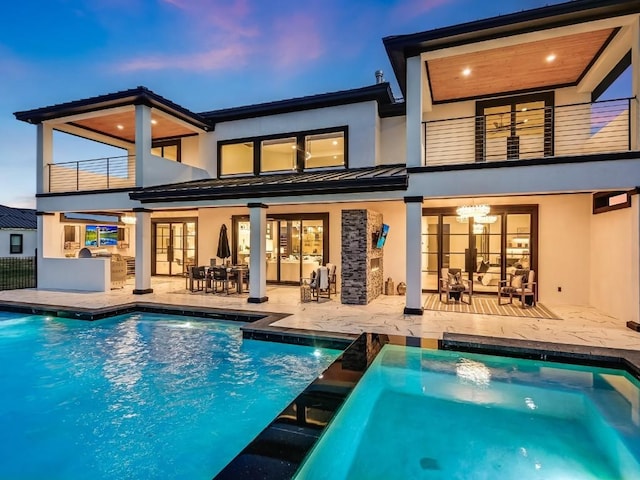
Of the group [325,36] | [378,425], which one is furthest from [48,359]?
[325,36]

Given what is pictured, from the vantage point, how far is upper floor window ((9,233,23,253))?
1099 inches

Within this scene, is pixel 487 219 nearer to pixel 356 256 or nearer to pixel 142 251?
pixel 356 256

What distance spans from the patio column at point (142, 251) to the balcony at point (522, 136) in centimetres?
937

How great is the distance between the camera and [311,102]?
41.7 feet

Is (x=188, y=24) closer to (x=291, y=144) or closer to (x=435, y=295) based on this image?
(x=291, y=144)

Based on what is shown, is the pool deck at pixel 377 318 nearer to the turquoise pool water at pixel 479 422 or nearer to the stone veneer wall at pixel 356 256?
the stone veneer wall at pixel 356 256

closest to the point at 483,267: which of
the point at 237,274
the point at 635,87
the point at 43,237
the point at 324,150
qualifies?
the point at 635,87

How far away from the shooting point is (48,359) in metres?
6.87

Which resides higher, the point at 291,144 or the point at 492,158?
the point at 291,144

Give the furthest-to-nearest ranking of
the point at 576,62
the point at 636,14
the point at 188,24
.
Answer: the point at 188,24, the point at 576,62, the point at 636,14

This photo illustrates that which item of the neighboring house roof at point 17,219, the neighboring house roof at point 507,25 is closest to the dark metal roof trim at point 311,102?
the neighboring house roof at point 507,25

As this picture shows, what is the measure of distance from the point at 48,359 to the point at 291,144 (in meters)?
9.66

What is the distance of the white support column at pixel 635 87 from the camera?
7.66 m

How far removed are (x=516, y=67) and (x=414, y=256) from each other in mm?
5784
